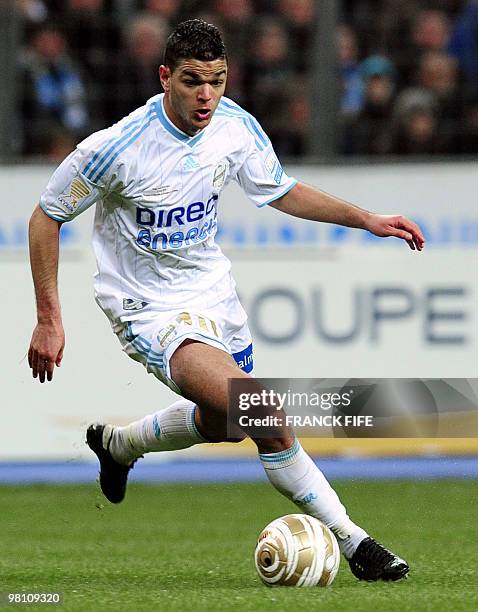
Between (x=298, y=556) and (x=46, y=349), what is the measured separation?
1222 millimetres

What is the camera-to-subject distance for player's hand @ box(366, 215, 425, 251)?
583 cm

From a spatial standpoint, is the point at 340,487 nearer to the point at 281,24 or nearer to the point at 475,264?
the point at 475,264

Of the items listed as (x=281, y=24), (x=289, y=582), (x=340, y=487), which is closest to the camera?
(x=289, y=582)

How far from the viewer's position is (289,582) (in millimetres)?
5605

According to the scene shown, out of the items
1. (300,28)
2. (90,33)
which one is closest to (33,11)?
(90,33)

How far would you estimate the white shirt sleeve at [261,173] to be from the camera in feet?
20.7

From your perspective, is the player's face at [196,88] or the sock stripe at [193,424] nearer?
the player's face at [196,88]

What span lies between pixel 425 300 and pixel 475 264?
396mm

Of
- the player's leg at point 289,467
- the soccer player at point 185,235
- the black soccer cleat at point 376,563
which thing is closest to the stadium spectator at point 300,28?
the soccer player at point 185,235

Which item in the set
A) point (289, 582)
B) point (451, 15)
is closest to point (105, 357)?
point (451, 15)

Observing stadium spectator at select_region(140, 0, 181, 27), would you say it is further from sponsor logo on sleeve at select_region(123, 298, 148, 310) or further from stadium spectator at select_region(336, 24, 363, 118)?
sponsor logo on sleeve at select_region(123, 298, 148, 310)

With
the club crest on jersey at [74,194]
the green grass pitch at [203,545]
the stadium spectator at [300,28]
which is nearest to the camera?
the green grass pitch at [203,545]

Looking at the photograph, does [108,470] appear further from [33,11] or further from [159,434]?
[33,11]

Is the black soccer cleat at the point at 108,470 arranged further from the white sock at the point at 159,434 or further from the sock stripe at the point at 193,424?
the sock stripe at the point at 193,424
